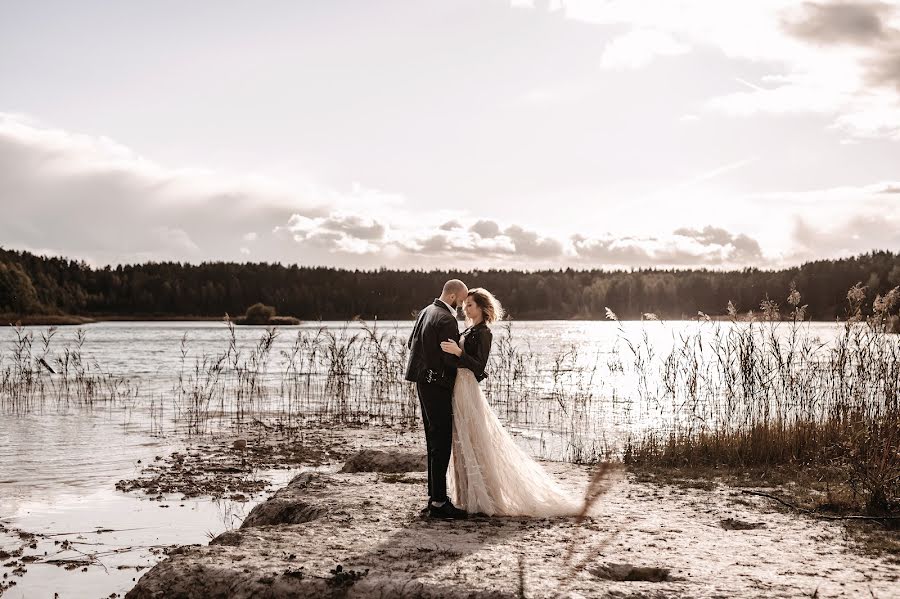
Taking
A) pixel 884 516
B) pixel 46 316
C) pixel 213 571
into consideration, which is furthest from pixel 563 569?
pixel 46 316

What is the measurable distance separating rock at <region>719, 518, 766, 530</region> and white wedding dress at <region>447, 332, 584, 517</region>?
148cm

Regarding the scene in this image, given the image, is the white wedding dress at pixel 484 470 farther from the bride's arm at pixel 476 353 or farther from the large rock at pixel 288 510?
the large rock at pixel 288 510

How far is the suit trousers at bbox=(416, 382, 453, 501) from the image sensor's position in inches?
297

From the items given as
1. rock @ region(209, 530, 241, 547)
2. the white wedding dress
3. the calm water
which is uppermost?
the white wedding dress

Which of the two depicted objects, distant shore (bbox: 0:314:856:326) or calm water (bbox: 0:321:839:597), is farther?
distant shore (bbox: 0:314:856:326)

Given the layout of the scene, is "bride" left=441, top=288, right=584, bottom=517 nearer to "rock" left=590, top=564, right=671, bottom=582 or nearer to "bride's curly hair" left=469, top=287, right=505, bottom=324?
"bride's curly hair" left=469, top=287, right=505, bottom=324

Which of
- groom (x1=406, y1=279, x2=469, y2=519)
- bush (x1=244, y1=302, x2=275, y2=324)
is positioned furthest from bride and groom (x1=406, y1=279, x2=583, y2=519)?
bush (x1=244, y1=302, x2=275, y2=324)

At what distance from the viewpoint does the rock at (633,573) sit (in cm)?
582

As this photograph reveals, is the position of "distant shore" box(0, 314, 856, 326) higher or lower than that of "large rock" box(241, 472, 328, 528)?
higher

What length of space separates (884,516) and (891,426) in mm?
1369

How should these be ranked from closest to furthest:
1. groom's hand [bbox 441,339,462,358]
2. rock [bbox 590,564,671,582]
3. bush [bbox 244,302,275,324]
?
rock [bbox 590,564,671,582], groom's hand [bbox 441,339,462,358], bush [bbox 244,302,275,324]

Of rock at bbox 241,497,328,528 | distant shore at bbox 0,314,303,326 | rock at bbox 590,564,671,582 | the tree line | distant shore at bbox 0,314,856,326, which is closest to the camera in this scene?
rock at bbox 590,564,671,582

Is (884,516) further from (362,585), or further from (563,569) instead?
(362,585)

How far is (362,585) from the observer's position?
5480mm
